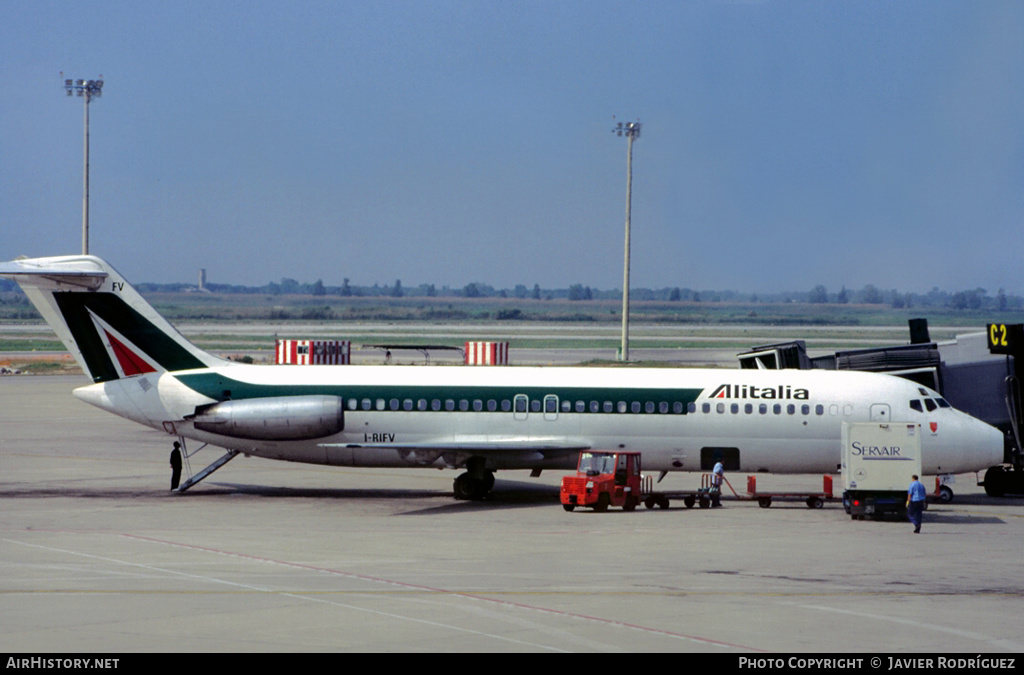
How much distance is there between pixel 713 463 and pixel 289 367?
12.8 metres

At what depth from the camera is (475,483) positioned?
34.3 m

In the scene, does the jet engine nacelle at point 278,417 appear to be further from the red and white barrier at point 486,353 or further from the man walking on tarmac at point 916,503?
the red and white barrier at point 486,353

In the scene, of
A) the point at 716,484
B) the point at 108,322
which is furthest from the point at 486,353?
the point at 716,484

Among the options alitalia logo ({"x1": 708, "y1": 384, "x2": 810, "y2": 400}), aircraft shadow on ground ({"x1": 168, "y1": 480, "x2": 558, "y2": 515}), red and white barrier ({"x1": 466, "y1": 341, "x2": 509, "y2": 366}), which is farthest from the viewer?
red and white barrier ({"x1": 466, "y1": 341, "x2": 509, "y2": 366})

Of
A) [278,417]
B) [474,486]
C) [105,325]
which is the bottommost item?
[474,486]

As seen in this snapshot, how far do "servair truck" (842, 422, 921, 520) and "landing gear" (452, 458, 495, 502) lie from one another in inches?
388

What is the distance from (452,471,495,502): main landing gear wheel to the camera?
34.3 metres

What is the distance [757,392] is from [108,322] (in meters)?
18.9

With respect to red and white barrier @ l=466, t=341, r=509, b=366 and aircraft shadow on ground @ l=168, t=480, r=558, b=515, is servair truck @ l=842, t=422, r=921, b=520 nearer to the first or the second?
aircraft shadow on ground @ l=168, t=480, r=558, b=515

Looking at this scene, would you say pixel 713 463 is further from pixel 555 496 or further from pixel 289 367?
pixel 289 367

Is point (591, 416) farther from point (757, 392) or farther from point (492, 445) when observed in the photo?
point (757, 392)

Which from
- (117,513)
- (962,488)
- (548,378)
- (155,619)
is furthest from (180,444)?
(962,488)

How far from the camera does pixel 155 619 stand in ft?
60.5

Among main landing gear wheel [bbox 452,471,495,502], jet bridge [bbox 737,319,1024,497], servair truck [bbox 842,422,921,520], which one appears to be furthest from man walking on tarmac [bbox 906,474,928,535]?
main landing gear wheel [bbox 452,471,495,502]
